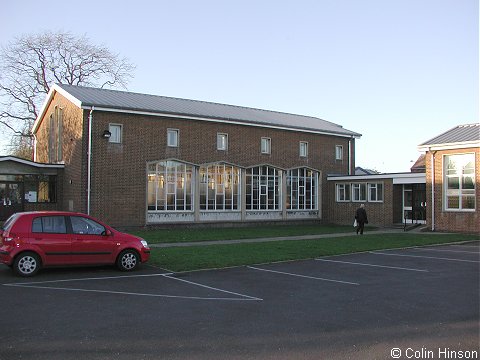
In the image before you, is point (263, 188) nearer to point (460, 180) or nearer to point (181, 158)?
point (181, 158)

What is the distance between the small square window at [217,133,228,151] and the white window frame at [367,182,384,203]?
927cm

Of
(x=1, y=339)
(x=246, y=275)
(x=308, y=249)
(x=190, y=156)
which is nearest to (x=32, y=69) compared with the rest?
(x=190, y=156)

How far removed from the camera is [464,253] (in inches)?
650

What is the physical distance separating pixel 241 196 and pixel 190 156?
4.32m

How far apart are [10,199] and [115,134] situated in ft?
20.9

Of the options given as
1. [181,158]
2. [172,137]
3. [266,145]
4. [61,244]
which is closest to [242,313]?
[61,244]

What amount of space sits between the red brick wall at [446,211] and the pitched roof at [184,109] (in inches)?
409

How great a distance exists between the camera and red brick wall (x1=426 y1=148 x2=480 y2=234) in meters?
23.5

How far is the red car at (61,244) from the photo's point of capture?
11344 millimetres

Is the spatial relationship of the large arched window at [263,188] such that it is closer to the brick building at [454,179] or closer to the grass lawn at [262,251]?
the brick building at [454,179]

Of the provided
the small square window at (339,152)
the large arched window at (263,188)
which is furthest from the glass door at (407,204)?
the large arched window at (263,188)

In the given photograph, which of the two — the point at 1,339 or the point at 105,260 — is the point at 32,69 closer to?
the point at 105,260

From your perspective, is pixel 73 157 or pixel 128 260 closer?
pixel 128 260

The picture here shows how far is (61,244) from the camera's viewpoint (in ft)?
38.4
